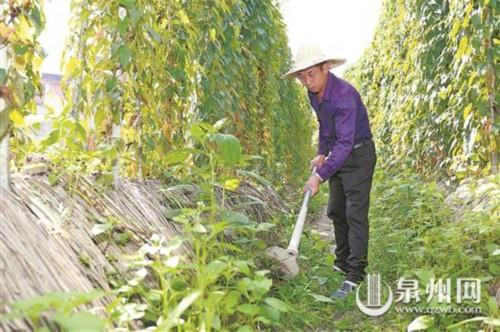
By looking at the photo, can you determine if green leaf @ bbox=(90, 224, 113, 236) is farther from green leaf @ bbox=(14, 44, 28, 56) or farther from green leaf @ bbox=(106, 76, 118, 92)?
green leaf @ bbox=(106, 76, 118, 92)

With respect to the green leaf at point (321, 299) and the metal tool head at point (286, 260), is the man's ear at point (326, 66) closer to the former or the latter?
the metal tool head at point (286, 260)

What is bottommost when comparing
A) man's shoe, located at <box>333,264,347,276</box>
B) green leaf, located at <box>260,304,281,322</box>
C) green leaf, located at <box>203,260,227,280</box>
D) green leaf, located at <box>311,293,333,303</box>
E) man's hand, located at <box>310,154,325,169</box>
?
man's shoe, located at <box>333,264,347,276</box>

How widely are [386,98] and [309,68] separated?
5.08 m

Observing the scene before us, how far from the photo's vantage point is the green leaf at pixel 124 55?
2.11 m

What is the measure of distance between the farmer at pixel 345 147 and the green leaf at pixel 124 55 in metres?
0.99

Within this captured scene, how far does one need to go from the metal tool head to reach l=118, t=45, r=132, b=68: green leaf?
1.04 metres

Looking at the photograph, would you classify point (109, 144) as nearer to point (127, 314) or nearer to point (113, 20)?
point (113, 20)

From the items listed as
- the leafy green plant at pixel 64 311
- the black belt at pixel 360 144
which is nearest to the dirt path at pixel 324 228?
the black belt at pixel 360 144

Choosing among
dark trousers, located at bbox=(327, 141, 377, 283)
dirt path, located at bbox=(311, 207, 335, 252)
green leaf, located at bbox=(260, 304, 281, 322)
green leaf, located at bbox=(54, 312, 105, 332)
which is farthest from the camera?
dirt path, located at bbox=(311, 207, 335, 252)

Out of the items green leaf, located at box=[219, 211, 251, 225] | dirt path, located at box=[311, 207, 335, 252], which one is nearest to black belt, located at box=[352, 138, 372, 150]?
green leaf, located at box=[219, 211, 251, 225]

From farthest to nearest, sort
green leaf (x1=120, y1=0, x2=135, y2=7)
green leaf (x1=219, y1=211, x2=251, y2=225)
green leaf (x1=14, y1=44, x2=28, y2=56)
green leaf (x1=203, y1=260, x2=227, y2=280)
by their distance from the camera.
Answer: green leaf (x1=219, y1=211, x2=251, y2=225) < green leaf (x1=120, y1=0, x2=135, y2=7) < green leaf (x1=203, y1=260, x2=227, y2=280) < green leaf (x1=14, y1=44, x2=28, y2=56)

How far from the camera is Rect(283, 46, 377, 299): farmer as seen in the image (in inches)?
110

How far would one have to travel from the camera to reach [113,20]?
6.95 feet

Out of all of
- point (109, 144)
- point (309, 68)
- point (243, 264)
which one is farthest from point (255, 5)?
point (243, 264)
